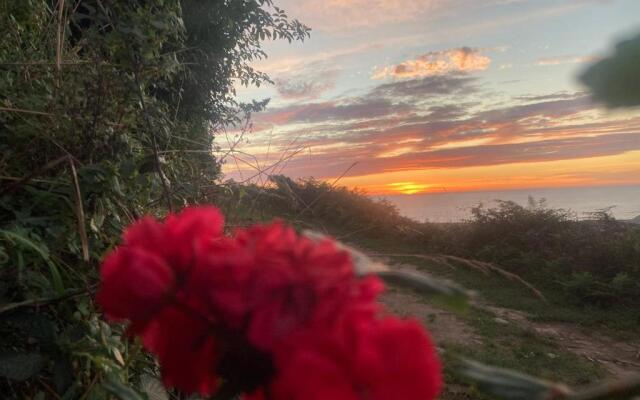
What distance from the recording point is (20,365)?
1036 mm

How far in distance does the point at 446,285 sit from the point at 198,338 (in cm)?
22

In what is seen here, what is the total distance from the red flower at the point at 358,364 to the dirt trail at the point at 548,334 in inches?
153

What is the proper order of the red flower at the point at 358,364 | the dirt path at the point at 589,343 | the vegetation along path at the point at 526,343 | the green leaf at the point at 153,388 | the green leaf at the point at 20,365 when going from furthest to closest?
1. the dirt path at the point at 589,343
2. the vegetation along path at the point at 526,343
3. the green leaf at the point at 153,388
4. the green leaf at the point at 20,365
5. the red flower at the point at 358,364

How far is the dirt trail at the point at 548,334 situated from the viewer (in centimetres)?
411

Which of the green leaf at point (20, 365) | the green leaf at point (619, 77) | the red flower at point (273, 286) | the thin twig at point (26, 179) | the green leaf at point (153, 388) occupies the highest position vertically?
the green leaf at point (619, 77)

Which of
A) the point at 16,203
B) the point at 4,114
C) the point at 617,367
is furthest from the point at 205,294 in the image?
the point at 617,367

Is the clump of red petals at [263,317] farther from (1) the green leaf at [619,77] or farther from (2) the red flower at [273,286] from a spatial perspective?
(1) the green leaf at [619,77]

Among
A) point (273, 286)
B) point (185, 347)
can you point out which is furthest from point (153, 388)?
point (273, 286)

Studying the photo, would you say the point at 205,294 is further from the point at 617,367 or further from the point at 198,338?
the point at 617,367

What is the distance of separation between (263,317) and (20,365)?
2.86 feet

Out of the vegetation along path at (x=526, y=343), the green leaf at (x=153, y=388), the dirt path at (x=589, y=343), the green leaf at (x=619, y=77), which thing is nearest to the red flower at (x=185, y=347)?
the green leaf at (x=619, y=77)

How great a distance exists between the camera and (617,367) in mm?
3924

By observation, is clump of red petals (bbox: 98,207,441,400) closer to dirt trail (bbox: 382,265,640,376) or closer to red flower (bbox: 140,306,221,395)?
red flower (bbox: 140,306,221,395)

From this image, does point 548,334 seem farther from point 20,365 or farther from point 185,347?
point 185,347
